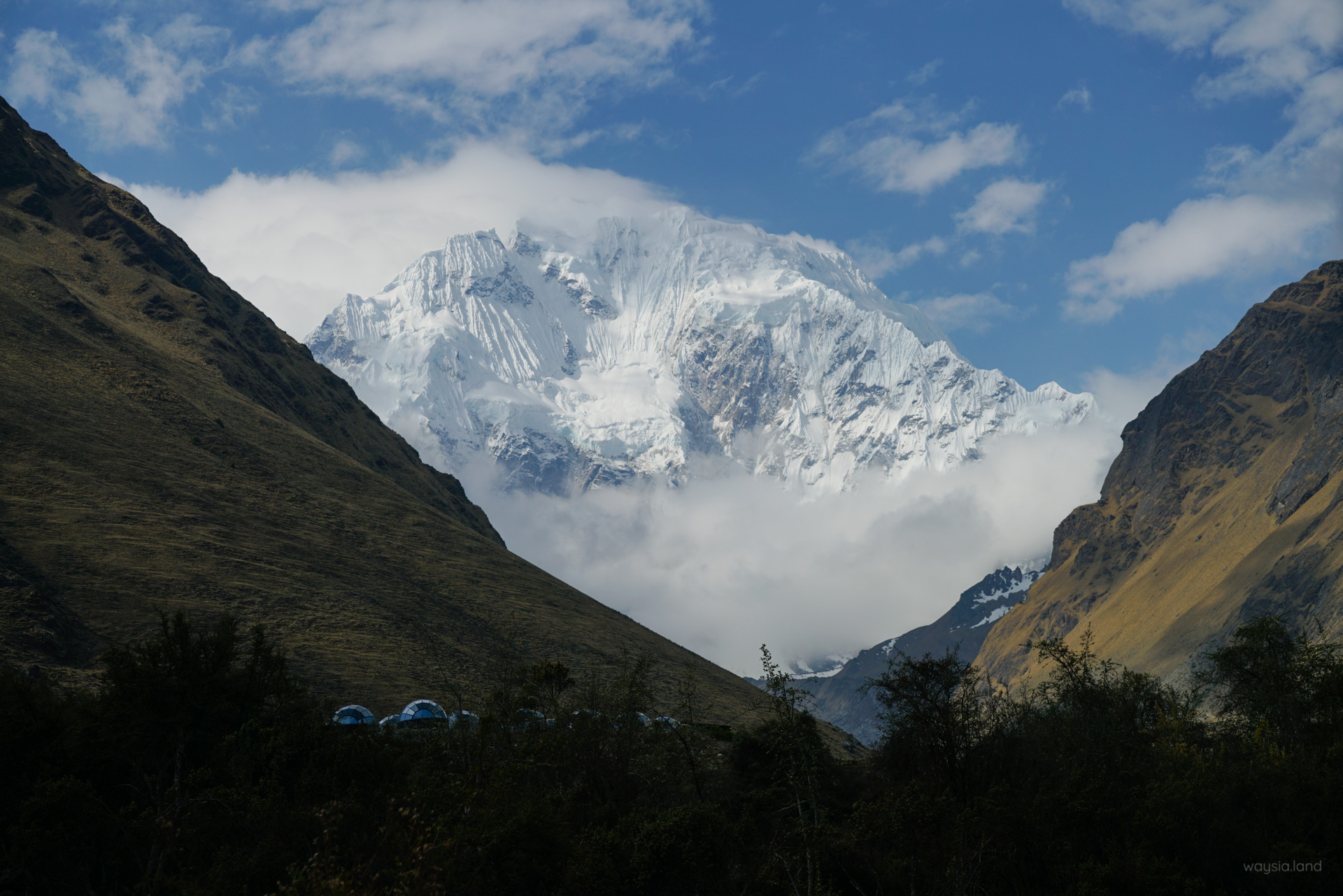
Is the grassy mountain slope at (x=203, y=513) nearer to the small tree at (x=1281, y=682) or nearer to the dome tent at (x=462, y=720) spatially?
the dome tent at (x=462, y=720)

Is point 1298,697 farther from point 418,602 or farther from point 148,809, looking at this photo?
point 418,602

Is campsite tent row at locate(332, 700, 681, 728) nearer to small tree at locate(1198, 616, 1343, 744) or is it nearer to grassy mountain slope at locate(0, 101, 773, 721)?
grassy mountain slope at locate(0, 101, 773, 721)

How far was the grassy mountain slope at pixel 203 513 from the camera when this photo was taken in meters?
75.9

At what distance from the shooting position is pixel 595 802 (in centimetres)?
4169

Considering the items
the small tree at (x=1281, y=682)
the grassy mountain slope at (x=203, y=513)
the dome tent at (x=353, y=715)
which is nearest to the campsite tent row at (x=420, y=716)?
the dome tent at (x=353, y=715)

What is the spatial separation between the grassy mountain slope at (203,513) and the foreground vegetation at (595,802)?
43.8ft

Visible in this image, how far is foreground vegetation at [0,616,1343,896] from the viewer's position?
29.5 metres

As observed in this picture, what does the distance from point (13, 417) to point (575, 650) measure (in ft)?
202

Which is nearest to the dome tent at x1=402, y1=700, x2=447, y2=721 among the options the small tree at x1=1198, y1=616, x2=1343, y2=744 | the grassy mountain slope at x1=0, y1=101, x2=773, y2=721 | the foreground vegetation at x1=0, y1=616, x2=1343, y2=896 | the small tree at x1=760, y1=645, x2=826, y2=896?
the grassy mountain slope at x1=0, y1=101, x2=773, y2=721

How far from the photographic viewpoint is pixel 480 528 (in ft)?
577

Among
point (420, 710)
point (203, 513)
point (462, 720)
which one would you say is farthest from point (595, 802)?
point (203, 513)

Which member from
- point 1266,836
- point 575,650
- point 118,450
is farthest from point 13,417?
point 1266,836

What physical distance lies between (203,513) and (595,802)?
236ft

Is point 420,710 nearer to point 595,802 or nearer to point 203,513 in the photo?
point 595,802
